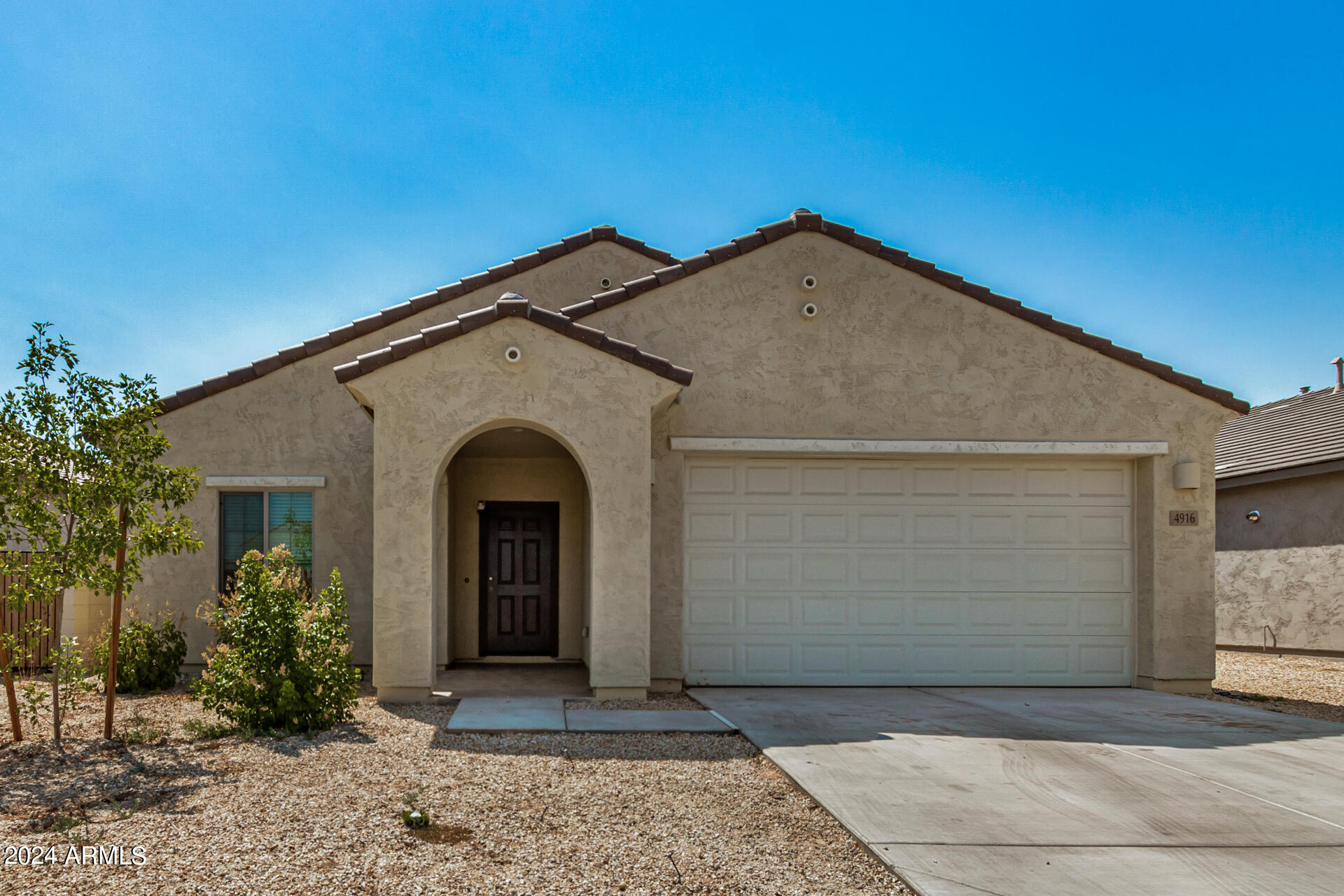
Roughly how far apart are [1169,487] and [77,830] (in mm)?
11030

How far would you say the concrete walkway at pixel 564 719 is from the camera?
7.98 m

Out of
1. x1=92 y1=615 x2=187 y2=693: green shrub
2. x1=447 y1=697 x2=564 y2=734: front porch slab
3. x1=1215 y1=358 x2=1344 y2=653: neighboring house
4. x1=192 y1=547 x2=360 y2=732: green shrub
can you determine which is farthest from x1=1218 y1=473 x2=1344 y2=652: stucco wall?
x1=92 y1=615 x2=187 y2=693: green shrub

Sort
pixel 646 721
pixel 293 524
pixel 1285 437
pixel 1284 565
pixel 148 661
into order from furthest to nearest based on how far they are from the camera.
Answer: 1. pixel 1285 437
2. pixel 1284 565
3. pixel 293 524
4. pixel 148 661
5. pixel 646 721

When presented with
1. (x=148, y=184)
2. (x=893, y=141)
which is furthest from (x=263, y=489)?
(x=893, y=141)

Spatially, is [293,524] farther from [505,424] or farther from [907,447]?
[907,447]

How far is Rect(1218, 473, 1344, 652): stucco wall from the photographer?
1581 centimetres

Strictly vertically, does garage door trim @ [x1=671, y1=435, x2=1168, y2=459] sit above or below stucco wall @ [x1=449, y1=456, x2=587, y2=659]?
above

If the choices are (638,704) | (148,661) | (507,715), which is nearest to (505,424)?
(507,715)

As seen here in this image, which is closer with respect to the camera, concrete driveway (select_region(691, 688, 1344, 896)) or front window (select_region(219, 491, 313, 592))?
concrete driveway (select_region(691, 688, 1344, 896))

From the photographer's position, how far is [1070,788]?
20.4 ft

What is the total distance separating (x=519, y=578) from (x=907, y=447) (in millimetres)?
5550

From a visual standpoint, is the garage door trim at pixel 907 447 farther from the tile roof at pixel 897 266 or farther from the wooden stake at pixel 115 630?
the wooden stake at pixel 115 630

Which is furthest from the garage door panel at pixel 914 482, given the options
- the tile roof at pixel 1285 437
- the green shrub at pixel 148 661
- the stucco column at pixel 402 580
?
the green shrub at pixel 148 661

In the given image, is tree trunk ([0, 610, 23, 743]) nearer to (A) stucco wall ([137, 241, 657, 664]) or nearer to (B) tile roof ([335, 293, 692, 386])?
(B) tile roof ([335, 293, 692, 386])
